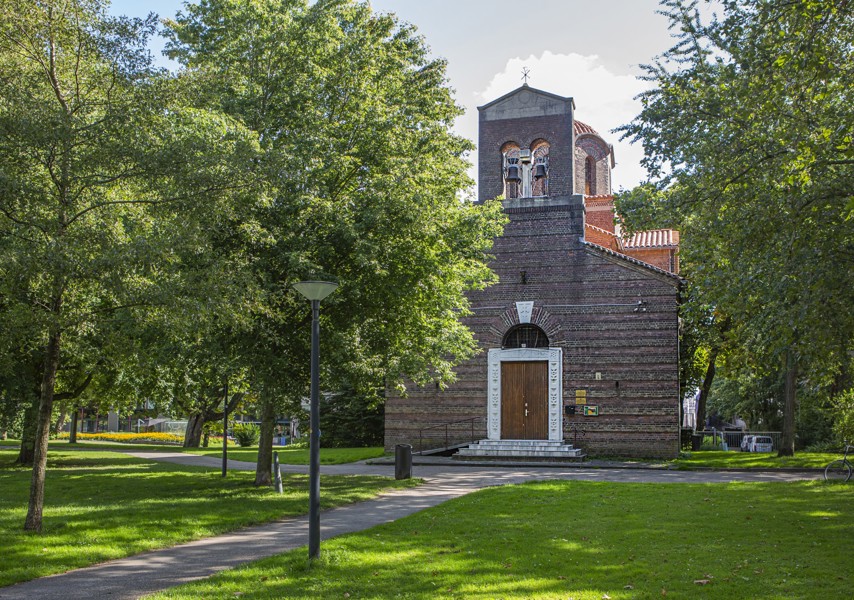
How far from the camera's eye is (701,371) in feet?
139

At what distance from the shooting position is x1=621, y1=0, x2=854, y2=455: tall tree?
11234 millimetres

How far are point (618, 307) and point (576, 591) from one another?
21.3m

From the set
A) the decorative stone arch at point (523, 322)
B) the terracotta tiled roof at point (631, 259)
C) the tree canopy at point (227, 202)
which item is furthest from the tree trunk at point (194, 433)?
the terracotta tiled roof at point (631, 259)

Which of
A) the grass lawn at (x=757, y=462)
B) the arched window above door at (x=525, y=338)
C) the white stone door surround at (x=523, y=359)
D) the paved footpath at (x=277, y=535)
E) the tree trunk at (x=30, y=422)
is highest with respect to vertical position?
the arched window above door at (x=525, y=338)

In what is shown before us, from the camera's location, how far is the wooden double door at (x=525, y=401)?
96.8 ft

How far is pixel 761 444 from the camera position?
36.8 meters

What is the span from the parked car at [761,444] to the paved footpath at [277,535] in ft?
47.1

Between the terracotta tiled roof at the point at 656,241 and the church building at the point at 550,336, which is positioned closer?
the church building at the point at 550,336

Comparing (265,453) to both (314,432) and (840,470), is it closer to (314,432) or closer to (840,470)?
(314,432)

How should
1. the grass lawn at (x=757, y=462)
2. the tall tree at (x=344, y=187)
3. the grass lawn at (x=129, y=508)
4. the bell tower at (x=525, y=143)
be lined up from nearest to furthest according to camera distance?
the grass lawn at (x=129, y=508) < the tall tree at (x=344, y=187) < the grass lawn at (x=757, y=462) < the bell tower at (x=525, y=143)

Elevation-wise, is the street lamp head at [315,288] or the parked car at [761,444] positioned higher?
the street lamp head at [315,288]

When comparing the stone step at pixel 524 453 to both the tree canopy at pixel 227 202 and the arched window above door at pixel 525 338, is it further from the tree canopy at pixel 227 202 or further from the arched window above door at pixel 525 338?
the tree canopy at pixel 227 202

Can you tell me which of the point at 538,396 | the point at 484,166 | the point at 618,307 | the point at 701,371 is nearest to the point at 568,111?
the point at 484,166

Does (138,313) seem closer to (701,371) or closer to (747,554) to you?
(747,554)
